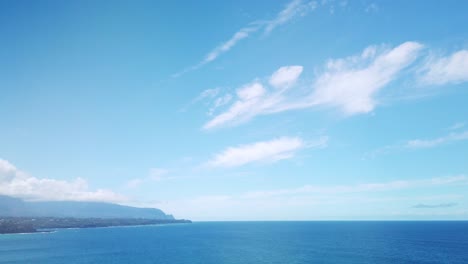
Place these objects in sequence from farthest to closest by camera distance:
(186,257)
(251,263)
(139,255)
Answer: (139,255)
(186,257)
(251,263)

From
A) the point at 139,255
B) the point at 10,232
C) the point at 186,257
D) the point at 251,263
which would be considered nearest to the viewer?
the point at 251,263

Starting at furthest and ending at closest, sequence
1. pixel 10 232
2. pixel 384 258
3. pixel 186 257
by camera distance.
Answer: pixel 10 232, pixel 186 257, pixel 384 258


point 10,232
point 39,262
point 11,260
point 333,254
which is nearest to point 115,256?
point 39,262

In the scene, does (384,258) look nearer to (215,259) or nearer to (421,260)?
(421,260)

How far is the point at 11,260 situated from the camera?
8838 centimetres

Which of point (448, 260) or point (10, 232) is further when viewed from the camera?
point (10, 232)

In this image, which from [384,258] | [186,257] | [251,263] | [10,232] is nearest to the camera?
[251,263]

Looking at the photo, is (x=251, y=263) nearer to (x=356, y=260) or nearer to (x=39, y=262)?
(x=356, y=260)

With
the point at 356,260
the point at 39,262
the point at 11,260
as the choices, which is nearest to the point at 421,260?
the point at 356,260

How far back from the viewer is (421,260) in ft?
278

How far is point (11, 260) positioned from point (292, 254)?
80.5m

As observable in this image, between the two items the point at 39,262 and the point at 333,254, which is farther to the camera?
the point at 333,254

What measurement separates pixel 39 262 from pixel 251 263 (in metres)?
58.4

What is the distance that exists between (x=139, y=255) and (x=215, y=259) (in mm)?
27151
